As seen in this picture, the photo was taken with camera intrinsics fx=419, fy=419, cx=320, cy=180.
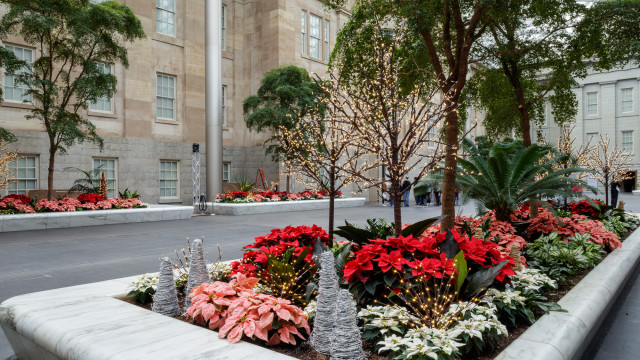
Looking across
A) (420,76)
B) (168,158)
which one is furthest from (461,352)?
(168,158)

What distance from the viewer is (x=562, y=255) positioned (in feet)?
19.1

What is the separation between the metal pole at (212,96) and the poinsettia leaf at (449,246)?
1733cm

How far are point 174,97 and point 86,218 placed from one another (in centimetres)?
1104

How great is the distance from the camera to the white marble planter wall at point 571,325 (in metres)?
2.80

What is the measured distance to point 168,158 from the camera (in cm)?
2234

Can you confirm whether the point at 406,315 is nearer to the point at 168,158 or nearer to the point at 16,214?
the point at 16,214

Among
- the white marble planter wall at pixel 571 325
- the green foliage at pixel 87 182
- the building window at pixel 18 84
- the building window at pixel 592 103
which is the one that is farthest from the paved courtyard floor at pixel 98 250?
the building window at pixel 592 103

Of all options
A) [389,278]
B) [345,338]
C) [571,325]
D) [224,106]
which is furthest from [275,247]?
[224,106]

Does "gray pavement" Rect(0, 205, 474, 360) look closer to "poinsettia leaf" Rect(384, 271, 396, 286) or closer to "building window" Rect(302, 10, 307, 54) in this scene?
"poinsettia leaf" Rect(384, 271, 396, 286)

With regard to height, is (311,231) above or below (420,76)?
below

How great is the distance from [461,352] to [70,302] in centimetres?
331

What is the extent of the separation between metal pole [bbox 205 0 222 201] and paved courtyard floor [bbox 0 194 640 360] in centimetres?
645

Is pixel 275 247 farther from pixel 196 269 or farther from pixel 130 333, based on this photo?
pixel 130 333

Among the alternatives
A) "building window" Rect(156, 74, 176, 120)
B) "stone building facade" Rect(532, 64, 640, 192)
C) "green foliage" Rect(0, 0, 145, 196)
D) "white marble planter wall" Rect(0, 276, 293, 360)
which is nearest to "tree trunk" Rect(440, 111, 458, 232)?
"white marble planter wall" Rect(0, 276, 293, 360)
